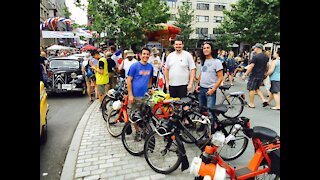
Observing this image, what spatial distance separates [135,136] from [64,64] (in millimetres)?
7271

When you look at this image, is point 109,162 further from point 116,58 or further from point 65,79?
point 65,79

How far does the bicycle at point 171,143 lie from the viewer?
3232 mm

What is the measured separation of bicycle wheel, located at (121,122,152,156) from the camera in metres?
4.01

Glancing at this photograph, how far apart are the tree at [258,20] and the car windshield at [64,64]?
980 cm

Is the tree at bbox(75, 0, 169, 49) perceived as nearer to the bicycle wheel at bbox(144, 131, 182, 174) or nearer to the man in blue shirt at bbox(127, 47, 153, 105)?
the man in blue shirt at bbox(127, 47, 153, 105)

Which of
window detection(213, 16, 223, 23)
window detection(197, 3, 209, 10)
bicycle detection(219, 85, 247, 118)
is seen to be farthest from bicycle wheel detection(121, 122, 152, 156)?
window detection(213, 16, 223, 23)

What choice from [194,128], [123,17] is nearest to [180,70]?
[194,128]

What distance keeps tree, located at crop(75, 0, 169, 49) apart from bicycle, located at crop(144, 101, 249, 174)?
6.01 meters

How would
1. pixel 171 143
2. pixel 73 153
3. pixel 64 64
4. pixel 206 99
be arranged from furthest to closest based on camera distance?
pixel 64 64, pixel 206 99, pixel 73 153, pixel 171 143

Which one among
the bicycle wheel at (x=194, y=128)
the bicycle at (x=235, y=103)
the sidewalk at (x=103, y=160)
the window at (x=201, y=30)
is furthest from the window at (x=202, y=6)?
the bicycle wheel at (x=194, y=128)

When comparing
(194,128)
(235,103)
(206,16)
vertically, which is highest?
(206,16)

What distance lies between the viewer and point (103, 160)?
3.89 meters

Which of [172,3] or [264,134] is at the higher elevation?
[172,3]
